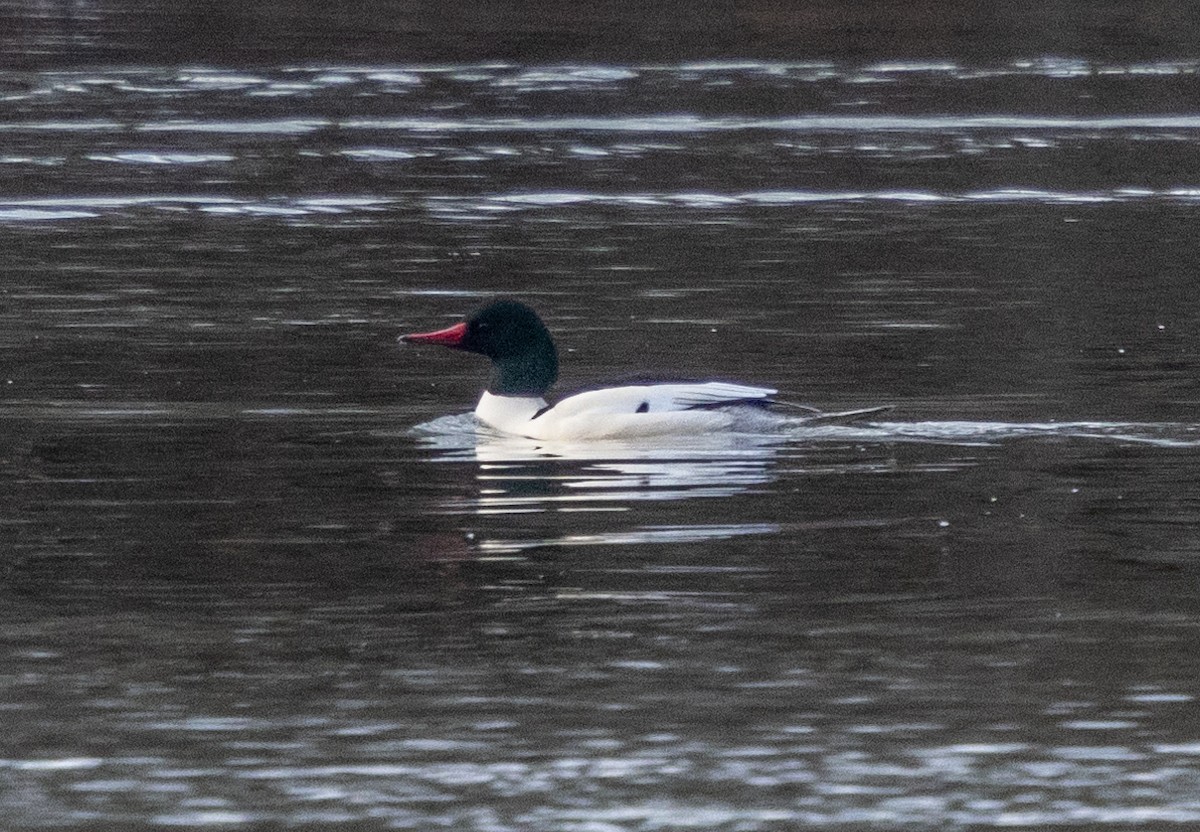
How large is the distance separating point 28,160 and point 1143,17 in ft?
72.9

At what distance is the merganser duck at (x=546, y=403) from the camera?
539 inches

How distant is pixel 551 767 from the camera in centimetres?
788

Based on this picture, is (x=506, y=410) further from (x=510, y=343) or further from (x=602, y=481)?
(x=602, y=481)

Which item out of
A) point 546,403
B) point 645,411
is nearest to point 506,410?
point 546,403

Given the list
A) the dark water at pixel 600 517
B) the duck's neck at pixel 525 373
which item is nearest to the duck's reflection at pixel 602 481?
the dark water at pixel 600 517

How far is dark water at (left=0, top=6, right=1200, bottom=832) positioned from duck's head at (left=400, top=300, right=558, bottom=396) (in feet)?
1.27

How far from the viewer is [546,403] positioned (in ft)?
48.4

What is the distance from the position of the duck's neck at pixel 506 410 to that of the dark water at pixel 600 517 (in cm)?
17

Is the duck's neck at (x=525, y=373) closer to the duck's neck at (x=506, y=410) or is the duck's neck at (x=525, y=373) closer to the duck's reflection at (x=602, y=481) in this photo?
the duck's neck at (x=506, y=410)

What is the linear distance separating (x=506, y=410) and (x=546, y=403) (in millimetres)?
394

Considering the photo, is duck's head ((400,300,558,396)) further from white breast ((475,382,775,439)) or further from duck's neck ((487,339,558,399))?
white breast ((475,382,775,439))

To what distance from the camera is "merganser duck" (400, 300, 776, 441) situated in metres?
13.7

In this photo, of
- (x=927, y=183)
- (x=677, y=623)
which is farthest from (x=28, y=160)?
(x=677, y=623)

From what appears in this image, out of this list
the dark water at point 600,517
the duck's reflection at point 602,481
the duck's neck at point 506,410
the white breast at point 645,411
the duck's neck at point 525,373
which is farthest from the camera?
the duck's neck at point 525,373
